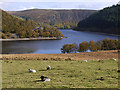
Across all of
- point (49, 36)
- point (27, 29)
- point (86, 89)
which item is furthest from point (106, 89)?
point (27, 29)

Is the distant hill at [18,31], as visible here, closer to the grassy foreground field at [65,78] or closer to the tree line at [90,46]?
the tree line at [90,46]

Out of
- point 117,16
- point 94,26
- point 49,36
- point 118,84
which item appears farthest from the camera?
point 94,26

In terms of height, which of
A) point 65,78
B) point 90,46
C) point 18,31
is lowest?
point 90,46

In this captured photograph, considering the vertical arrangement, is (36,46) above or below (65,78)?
below

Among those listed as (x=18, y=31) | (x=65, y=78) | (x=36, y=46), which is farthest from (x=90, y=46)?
(x=18, y=31)

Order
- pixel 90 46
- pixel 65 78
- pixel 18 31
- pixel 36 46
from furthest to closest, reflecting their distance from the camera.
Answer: pixel 18 31, pixel 36 46, pixel 90 46, pixel 65 78

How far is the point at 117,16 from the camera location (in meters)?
170

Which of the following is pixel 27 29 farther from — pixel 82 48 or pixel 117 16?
pixel 82 48

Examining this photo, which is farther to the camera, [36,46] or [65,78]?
[36,46]

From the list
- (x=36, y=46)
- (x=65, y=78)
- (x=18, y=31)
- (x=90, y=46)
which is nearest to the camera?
(x=65, y=78)

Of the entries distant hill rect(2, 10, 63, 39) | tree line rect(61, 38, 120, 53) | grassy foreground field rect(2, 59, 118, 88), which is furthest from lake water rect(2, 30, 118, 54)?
grassy foreground field rect(2, 59, 118, 88)

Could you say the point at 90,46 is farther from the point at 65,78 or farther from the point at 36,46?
the point at 65,78

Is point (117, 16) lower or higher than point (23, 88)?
higher

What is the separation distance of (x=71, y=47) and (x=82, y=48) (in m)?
3.64
